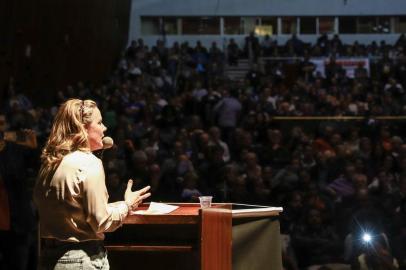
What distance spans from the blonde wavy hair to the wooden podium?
17.0 inches

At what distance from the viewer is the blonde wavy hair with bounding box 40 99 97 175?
3426 mm

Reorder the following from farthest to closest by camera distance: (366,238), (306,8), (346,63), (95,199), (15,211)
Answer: (306,8) < (346,63) < (366,238) < (15,211) < (95,199)

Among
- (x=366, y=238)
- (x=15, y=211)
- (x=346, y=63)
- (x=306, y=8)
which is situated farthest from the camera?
(x=306, y=8)

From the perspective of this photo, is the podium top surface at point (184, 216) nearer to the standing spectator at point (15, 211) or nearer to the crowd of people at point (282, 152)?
the standing spectator at point (15, 211)

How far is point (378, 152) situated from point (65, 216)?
9.19 metres

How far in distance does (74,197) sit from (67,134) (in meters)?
0.25

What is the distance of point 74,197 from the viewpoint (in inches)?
133

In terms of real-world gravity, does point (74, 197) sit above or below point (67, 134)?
below

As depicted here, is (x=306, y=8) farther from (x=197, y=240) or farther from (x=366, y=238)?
(x=197, y=240)

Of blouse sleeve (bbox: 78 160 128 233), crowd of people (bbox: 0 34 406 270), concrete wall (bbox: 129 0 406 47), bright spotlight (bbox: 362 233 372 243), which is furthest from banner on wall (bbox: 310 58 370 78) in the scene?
blouse sleeve (bbox: 78 160 128 233)

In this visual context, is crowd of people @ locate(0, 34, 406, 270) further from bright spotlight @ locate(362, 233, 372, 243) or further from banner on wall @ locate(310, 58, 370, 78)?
banner on wall @ locate(310, 58, 370, 78)

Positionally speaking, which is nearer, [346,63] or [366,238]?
[366,238]

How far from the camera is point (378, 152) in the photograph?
12125mm

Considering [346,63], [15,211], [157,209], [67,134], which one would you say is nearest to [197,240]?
[157,209]
